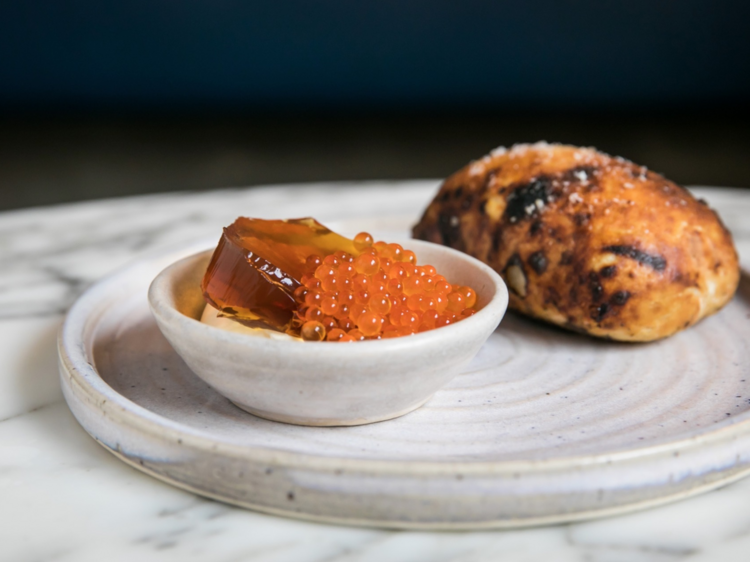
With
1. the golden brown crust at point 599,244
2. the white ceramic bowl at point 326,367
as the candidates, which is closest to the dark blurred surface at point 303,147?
the golden brown crust at point 599,244

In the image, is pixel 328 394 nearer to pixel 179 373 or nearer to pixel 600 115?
pixel 179 373

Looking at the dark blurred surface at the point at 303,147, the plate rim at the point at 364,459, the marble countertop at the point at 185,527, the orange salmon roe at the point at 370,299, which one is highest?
the orange salmon roe at the point at 370,299

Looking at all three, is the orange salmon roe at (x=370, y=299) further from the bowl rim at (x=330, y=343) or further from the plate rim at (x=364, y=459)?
the plate rim at (x=364, y=459)

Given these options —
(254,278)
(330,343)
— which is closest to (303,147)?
(254,278)

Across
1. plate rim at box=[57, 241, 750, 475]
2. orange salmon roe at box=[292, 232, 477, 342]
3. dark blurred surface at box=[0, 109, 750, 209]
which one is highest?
orange salmon roe at box=[292, 232, 477, 342]

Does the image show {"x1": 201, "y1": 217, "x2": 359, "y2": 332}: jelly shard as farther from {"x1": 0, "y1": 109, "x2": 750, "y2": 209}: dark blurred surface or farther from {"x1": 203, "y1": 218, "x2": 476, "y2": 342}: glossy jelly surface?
{"x1": 0, "y1": 109, "x2": 750, "y2": 209}: dark blurred surface

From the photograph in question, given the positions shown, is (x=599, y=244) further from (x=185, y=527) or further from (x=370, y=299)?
(x=185, y=527)

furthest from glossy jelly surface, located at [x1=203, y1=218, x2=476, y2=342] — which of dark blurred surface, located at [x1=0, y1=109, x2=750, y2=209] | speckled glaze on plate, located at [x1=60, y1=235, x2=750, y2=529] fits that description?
dark blurred surface, located at [x1=0, y1=109, x2=750, y2=209]
